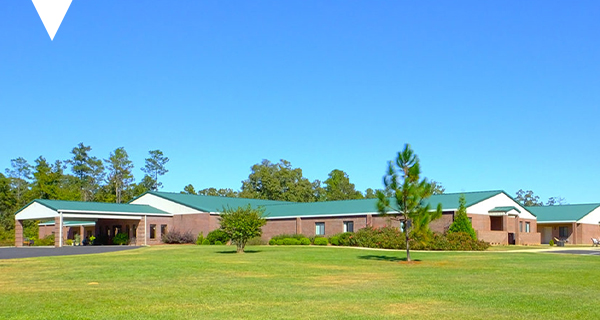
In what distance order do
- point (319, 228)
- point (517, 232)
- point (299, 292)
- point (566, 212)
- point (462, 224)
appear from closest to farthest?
point (299, 292) → point (462, 224) → point (517, 232) → point (319, 228) → point (566, 212)

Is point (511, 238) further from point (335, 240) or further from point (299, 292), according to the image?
point (299, 292)

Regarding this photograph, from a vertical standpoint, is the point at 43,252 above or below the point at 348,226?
below

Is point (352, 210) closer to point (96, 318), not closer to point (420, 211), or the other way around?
point (420, 211)

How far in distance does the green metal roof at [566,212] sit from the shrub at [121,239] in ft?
129

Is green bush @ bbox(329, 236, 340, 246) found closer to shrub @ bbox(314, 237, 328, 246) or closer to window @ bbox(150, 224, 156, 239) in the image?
shrub @ bbox(314, 237, 328, 246)

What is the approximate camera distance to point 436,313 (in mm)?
11992

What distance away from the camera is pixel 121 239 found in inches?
2317

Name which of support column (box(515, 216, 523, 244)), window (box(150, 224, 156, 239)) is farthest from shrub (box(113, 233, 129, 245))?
support column (box(515, 216, 523, 244))

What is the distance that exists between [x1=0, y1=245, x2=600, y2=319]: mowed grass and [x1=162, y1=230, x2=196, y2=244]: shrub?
110ft

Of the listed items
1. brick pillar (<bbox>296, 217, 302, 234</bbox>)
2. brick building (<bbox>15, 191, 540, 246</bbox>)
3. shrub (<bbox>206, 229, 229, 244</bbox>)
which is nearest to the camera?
brick building (<bbox>15, 191, 540, 246</bbox>)

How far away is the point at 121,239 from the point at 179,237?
18.9 feet

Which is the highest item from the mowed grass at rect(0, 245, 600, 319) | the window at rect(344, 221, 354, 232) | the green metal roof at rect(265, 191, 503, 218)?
the green metal roof at rect(265, 191, 503, 218)

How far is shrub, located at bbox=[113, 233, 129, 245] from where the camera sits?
58875 millimetres

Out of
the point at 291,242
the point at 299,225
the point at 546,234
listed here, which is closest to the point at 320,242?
the point at 291,242
